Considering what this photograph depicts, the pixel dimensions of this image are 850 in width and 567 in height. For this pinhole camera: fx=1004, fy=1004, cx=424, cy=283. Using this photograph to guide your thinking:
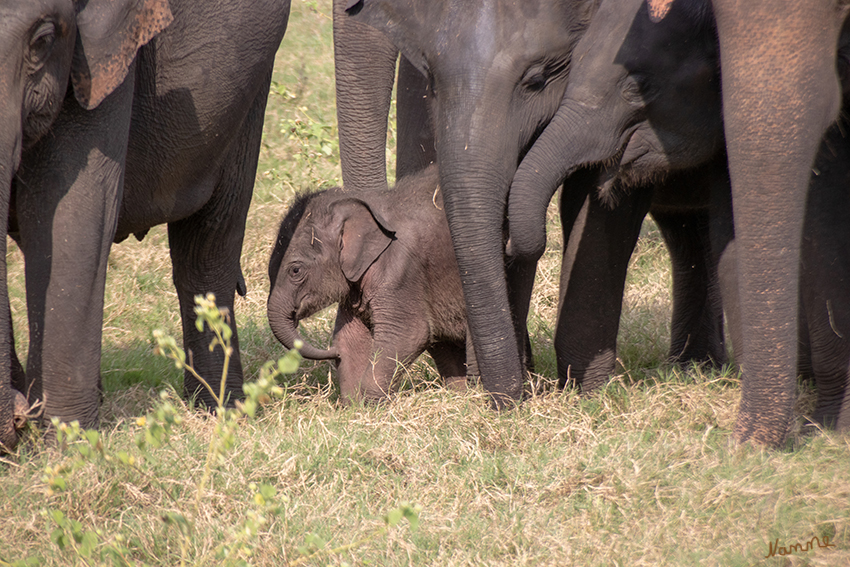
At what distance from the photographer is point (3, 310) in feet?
9.54

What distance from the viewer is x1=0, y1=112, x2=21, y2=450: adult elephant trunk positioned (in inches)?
111

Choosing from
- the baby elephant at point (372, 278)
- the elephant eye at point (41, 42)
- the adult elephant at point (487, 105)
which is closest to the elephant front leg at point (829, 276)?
the adult elephant at point (487, 105)

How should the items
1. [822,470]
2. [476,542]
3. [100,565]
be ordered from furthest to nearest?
[822,470] → [476,542] → [100,565]

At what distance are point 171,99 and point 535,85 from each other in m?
1.32

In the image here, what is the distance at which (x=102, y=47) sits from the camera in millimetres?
3109

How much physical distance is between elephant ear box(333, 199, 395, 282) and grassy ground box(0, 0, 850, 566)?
0.55 meters

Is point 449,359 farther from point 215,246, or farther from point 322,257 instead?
point 215,246

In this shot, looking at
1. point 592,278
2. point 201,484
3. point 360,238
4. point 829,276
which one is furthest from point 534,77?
point 201,484

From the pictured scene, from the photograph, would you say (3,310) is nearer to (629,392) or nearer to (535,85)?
(535,85)

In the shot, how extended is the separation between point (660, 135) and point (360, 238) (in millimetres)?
1342

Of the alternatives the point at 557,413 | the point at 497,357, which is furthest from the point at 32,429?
the point at 557,413

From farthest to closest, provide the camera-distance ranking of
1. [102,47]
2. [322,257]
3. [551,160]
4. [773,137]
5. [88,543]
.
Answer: [322,257], [551,160], [102,47], [773,137], [88,543]

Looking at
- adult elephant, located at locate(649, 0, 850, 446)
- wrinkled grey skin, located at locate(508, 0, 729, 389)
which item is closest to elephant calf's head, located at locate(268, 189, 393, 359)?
wrinkled grey skin, located at locate(508, 0, 729, 389)

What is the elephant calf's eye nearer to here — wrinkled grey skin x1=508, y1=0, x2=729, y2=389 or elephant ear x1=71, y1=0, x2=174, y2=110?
wrinkled grey skin x1=508, y1=0, x2=729, y2=389
